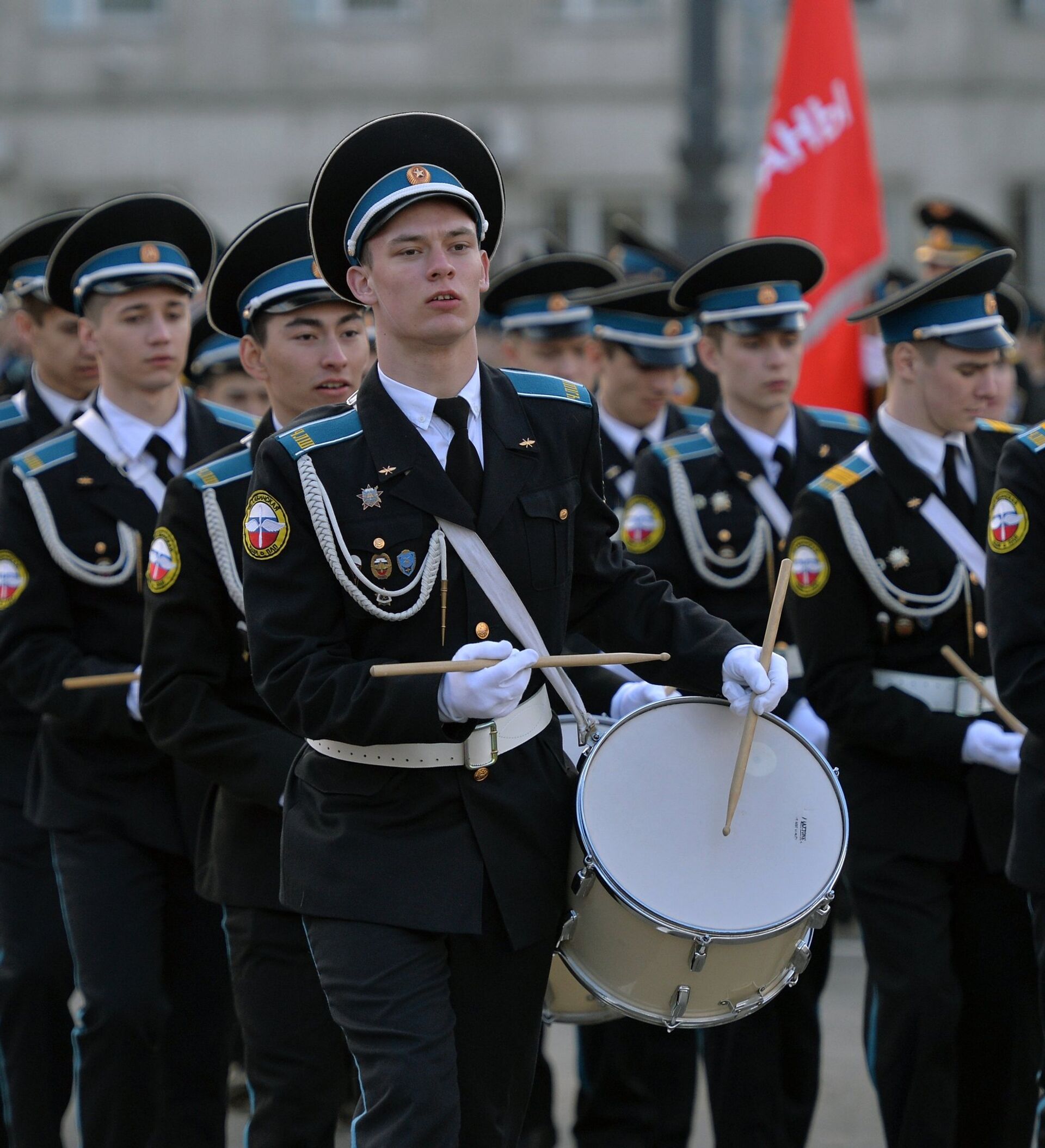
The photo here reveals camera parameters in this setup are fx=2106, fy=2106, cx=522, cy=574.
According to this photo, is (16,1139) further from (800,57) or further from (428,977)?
(800,57)

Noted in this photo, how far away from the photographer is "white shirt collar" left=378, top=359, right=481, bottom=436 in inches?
154

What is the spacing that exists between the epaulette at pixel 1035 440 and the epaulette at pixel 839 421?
169cm

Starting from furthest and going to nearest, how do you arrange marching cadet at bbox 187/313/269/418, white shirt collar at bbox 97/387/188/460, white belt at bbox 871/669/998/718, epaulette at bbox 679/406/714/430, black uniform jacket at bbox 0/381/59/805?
1. epaulette at bbox 679/406/714/430
2. marching cadet at bbox 187/313/269/418
3. black uniform jacket at bbox 0/381/59/805
4. white shirt collar at bbox 97/387/188/460
5. white belt at bbox 871/669/998/718

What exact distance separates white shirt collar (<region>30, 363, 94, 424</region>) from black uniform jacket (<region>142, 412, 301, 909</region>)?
1732 mm

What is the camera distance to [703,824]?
152 inches

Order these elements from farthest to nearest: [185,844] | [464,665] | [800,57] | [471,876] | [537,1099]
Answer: [800,57] → [537,1099] → [185,844] → [471,876] → [464,665]

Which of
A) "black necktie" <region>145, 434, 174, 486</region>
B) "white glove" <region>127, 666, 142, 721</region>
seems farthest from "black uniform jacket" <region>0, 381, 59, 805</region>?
"black necktie" <region>145, 434, 174, 486</region>

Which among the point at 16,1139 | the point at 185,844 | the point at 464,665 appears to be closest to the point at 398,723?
the point at 464,665

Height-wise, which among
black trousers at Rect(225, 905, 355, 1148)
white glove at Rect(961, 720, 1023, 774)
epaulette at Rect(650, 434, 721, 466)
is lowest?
black trousers at Rect(225, 905, 355, 1148)

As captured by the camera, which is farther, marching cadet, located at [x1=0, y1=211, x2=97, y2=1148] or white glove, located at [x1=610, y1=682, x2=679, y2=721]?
marching cadet, located at [x1=0, y1=211, x2=97, y2=1148]

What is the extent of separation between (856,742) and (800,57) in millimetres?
5001

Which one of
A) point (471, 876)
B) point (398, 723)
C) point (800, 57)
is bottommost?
point (471, 876)

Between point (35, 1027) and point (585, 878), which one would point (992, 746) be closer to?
point (585, 878)

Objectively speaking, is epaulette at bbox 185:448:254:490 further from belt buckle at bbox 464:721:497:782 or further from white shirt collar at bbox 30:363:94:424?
white shirt collar at bbox 30:363:94:424
